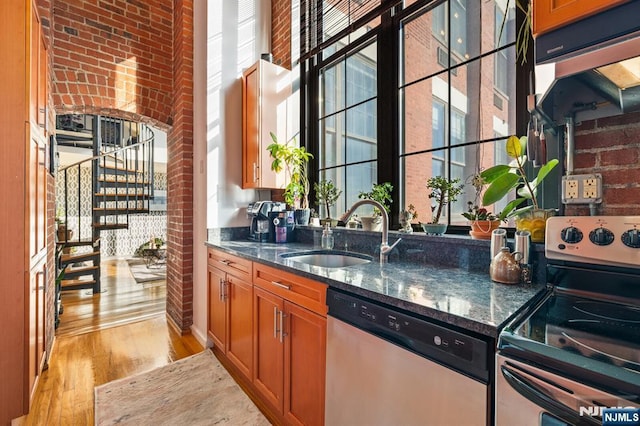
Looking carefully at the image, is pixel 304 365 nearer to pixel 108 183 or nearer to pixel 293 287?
pixel 293 287

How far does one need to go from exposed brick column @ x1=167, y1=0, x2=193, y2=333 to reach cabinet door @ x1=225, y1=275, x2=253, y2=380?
0.93m

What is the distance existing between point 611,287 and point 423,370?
0.69m

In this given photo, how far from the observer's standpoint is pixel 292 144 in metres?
2.91

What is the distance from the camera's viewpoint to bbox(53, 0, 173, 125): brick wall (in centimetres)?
273

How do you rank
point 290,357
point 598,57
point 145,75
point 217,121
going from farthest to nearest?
point 145,75, point 217,121, point 290,357, point 598,57

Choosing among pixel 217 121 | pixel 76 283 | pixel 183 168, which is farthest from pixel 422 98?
pixel 76 283

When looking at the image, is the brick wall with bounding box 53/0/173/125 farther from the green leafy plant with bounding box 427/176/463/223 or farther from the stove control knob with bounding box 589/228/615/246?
the stove control knob with bounding box 589/228/615/246

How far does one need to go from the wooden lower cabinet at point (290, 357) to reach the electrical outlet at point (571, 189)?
1144mm

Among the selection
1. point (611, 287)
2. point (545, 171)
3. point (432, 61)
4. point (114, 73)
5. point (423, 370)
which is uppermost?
point (114, 73)

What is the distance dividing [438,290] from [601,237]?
0.55 metres

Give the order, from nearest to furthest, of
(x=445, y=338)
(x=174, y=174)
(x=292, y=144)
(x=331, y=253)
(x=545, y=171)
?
(x=445, y=338) → (x=545, y=171) → (x=331, y=253) → (x=292, y=144) → (x=174, y=174)

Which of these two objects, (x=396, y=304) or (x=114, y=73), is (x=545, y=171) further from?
(x=114, y=73)

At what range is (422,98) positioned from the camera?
2.08 meters

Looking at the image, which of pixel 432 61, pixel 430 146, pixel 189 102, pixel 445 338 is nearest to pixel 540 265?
pixel 445 338
